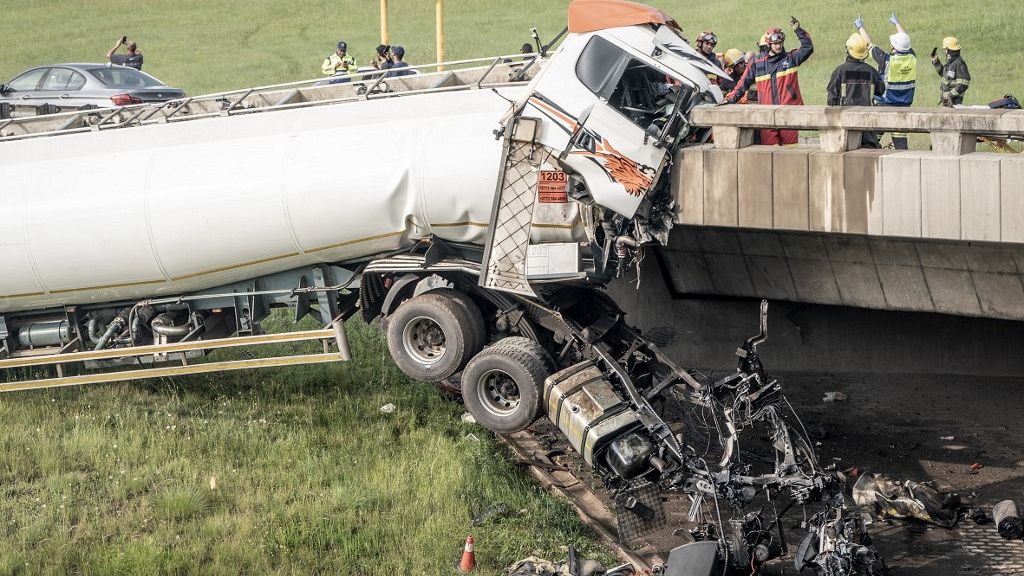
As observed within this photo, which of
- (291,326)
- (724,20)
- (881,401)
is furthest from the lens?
(724,20)

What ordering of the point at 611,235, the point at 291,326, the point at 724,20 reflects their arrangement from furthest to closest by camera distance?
the point at 724,20, the point at 291,326, the point at 611,235

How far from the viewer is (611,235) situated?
433 inches

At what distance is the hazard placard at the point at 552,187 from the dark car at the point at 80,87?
38.9 ft

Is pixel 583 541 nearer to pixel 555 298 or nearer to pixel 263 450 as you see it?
pixel 555 298

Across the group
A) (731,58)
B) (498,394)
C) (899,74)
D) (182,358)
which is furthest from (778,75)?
(182,358)

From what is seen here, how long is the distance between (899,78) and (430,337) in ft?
20.8

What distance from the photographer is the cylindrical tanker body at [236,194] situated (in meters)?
11.4

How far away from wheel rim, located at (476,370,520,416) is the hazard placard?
1774 mm

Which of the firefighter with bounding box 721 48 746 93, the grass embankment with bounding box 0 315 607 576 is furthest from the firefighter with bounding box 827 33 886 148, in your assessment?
the grass embankment with bounding box 0 315 607 576

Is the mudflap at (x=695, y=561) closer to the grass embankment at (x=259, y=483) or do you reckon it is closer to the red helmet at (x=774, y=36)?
the grass embankment at (x=259, y=483)

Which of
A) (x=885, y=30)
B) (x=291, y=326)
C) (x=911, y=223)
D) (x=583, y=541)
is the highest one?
(x=885, y=30)

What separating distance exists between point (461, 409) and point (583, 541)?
3638 mm

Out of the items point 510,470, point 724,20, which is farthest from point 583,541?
point 724,20

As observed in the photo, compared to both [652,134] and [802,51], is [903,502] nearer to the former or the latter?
[652,134]
